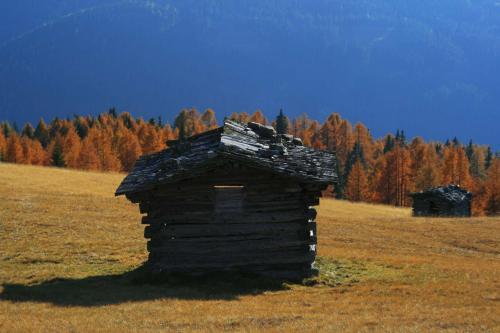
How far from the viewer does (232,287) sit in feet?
66.1

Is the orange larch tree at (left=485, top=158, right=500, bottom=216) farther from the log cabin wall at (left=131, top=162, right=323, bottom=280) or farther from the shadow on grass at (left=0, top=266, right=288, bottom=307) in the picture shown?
the shadow on grass at (left=0, top=266, right=288, bottom=307)

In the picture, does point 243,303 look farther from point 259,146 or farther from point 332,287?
point 259,146

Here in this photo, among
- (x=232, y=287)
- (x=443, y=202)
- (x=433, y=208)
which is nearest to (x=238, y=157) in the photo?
(x=232, y=287)

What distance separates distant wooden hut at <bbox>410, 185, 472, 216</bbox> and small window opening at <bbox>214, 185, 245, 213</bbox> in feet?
157

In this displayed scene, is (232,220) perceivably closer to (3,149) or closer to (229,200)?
(229,200)

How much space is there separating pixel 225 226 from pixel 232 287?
255cm

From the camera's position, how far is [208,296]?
731 inches

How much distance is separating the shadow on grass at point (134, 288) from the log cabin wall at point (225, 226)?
2.28ft

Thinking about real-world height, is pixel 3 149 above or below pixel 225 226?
above

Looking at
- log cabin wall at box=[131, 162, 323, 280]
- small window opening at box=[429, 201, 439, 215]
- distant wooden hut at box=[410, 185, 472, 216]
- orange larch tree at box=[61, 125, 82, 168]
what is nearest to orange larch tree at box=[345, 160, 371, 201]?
distant wooden hut at box=[410, 185, 472, 216]

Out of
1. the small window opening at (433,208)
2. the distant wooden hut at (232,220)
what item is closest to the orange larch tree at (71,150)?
the small window opening at (433,208)

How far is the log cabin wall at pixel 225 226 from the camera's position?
21703mm

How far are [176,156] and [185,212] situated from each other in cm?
257

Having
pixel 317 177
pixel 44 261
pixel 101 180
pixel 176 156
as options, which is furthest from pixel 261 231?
pixel 101 180
